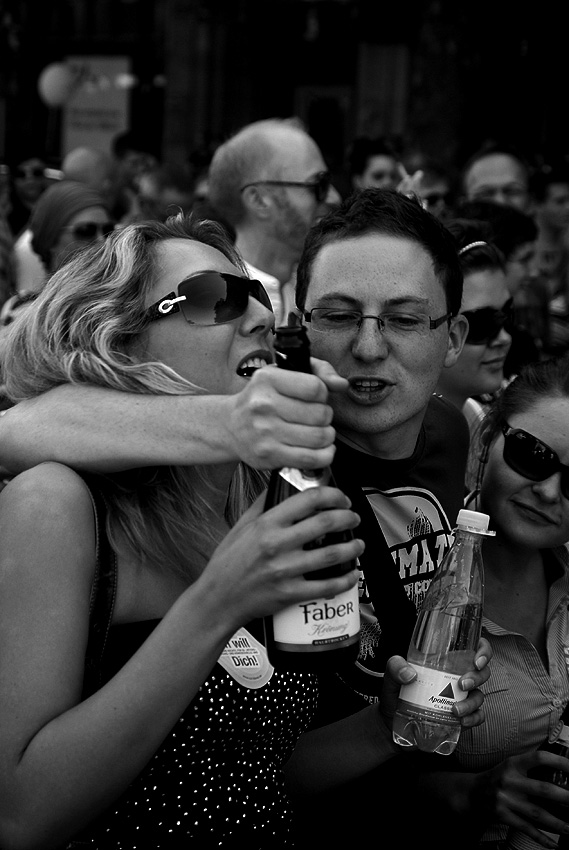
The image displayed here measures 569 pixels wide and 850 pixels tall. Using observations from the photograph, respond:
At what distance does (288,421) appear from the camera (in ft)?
5.17

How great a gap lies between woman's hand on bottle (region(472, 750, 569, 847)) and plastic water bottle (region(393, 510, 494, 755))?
29 cm

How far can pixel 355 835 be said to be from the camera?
233cm

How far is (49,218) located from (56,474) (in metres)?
4.15

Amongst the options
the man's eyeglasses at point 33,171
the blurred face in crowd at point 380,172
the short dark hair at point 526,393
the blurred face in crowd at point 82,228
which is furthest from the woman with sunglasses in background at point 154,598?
the man's eyeglasses at point 33,171

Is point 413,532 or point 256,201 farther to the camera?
point 256,201

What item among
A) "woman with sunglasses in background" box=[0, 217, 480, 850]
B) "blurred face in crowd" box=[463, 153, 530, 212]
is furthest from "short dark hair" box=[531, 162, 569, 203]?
"woman with sunglasses in background" box=[0, 217, 480, 850]

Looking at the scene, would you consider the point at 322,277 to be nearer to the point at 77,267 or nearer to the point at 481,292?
the point at 77,267

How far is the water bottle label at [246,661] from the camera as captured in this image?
191 centimetres

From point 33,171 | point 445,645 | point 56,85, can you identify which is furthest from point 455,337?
point 56,85

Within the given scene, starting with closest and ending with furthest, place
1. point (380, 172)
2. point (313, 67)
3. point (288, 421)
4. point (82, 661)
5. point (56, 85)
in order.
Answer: point (288, 421)
point (82, 661)
point (380, 172)
point (56, 85)
point (313, 67)

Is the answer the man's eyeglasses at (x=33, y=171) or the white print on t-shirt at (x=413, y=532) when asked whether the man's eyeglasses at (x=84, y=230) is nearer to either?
the white print on t-shirt at (x=413, y=532)

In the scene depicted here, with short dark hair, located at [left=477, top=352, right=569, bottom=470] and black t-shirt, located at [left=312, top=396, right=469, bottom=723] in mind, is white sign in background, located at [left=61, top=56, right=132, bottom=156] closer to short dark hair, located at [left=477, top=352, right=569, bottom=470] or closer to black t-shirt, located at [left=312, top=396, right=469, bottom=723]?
short dark hair, located at [left=477, top=352, right=569, bottom=470]

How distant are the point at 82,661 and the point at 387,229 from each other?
1.13 meters

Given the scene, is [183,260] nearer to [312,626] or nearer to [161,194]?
[312,626]
